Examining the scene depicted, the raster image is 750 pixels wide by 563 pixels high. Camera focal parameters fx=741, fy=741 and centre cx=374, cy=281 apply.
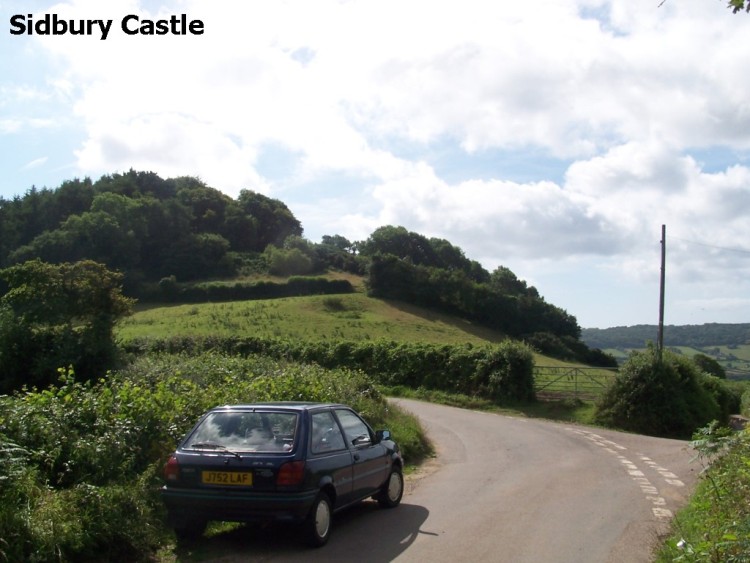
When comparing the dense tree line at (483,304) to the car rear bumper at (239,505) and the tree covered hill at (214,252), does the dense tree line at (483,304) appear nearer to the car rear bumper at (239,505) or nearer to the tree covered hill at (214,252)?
the tree covered hill at (214,252)

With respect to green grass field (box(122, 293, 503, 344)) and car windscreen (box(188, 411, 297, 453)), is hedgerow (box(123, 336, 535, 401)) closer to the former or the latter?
green grass field (box(122, 293, 503, 344))

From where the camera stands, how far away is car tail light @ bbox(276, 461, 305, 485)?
8.03 metres

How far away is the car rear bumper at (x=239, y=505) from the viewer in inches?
312

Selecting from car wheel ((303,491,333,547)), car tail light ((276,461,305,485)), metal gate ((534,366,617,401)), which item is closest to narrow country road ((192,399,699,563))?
car wheel ((303,491,333,547))

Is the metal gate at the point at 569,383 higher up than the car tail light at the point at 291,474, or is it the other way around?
the car tail light at the point at 291,474

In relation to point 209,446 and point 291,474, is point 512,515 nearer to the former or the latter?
point 291,474

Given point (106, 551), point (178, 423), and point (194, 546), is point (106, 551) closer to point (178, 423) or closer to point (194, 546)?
point (194, 546)

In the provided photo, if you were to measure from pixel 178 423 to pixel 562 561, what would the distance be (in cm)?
564

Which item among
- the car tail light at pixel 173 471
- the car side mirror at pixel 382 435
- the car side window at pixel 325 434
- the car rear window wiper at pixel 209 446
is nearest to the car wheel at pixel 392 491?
the car side mirror at pixel 382 435

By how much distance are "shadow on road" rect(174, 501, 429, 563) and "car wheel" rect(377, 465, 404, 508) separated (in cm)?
49

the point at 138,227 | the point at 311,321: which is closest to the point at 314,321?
the point at 311,321

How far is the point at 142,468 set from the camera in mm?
9602

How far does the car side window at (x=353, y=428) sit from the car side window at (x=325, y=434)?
20 centimetres

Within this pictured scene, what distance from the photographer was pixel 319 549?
8250mm
